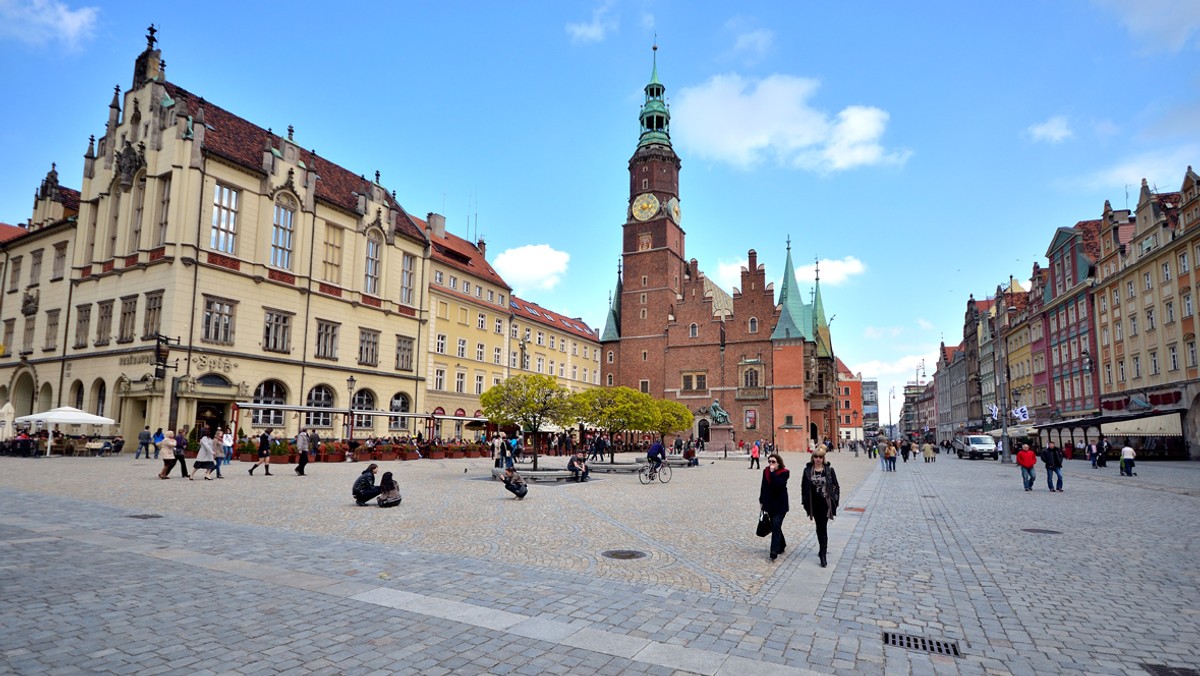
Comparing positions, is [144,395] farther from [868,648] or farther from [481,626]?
[868,648]

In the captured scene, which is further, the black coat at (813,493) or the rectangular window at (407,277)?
the rectangular window at (407,277)

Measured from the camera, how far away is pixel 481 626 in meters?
5.80

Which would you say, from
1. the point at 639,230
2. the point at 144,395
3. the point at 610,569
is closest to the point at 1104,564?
the point at 610,569

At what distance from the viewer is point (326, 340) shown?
4050 centimetres

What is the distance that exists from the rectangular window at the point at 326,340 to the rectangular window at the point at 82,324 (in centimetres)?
1208

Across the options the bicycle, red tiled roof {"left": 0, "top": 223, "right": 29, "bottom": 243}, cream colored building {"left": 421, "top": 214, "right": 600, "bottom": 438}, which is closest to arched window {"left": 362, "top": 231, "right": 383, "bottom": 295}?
cream colored building {"left": 421, "top": 214, "right": 600, "bottom": 438}

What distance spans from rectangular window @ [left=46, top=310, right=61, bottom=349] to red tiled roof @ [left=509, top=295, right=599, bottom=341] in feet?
105

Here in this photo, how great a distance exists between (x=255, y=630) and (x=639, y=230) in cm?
7356

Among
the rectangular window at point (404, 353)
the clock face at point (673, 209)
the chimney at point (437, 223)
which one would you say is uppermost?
the clock face at point (673, 209)

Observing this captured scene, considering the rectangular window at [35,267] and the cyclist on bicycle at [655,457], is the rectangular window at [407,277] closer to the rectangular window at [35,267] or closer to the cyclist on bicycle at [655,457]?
the rectangular window at [35,267]

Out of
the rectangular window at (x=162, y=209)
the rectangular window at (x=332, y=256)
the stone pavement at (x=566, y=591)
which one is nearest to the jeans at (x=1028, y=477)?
the stone pavement at (x=566, y=591)

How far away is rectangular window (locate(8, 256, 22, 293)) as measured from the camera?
44656 mm

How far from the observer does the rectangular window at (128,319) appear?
34.3 metres

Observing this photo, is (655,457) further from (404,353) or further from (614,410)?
(404,353)
